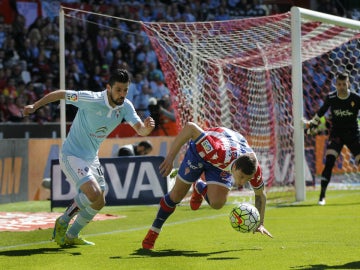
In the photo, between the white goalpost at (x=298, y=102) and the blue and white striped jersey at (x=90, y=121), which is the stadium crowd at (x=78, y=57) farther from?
the blue and white striped jersey at (x=90, y=121)

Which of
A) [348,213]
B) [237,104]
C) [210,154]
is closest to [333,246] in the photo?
[210,154]

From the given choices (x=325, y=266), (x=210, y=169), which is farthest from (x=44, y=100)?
(x=325, y=266)

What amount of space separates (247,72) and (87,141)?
29.6ft

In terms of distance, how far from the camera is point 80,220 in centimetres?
918

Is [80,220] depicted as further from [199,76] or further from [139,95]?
[139,95]

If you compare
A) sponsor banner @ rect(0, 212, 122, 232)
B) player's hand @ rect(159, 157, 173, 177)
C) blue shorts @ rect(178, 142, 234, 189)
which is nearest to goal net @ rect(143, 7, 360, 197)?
sponsor banner @ rect(0, 212, 122, 232)

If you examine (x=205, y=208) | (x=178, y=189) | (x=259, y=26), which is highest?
(x=259, y=26)

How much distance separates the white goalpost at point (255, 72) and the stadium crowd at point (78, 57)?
→ 3.86 meters

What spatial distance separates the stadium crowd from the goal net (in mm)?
3812

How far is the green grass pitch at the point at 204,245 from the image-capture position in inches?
305

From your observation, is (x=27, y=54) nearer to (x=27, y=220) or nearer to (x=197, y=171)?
(x=27, y=220)

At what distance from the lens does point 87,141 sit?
930 cm

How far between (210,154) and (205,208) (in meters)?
5.97

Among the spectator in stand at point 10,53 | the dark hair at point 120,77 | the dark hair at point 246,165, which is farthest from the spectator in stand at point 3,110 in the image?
the dark hair at point 246,165
